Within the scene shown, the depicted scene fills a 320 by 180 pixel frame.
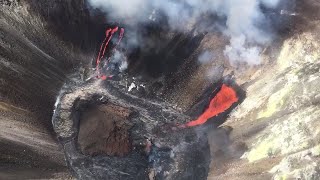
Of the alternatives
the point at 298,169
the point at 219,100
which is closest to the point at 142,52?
the point at 219,100

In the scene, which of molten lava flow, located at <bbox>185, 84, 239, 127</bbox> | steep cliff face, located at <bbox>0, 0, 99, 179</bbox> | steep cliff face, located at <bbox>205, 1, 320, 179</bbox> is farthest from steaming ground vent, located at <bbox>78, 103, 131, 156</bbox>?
steep cliff face, located at <bbox>205, 1, 320, 179</bbox>

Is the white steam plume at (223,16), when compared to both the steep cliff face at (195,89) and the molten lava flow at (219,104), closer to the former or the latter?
the steep cliff face at (195,89)

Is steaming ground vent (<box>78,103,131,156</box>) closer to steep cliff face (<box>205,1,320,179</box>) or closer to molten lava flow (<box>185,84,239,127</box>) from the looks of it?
molten lava flow (<box>185,84,239,127</box>)

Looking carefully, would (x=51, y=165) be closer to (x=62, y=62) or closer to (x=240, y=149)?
(x=62, y=62)

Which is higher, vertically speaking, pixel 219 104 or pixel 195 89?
pixel 195 89

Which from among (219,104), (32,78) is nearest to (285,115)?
(219,104)

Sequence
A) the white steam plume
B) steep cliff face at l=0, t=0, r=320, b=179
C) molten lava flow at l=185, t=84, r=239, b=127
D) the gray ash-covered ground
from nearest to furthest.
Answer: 1. steep cliff face at l=0, t=0, r=320, b=179
2. the gray ash-covered ground
3. the white steam plume
4. molten lava flow at l=185, t=84, r=239, b=127

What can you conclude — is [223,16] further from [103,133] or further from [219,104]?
[103,133]
